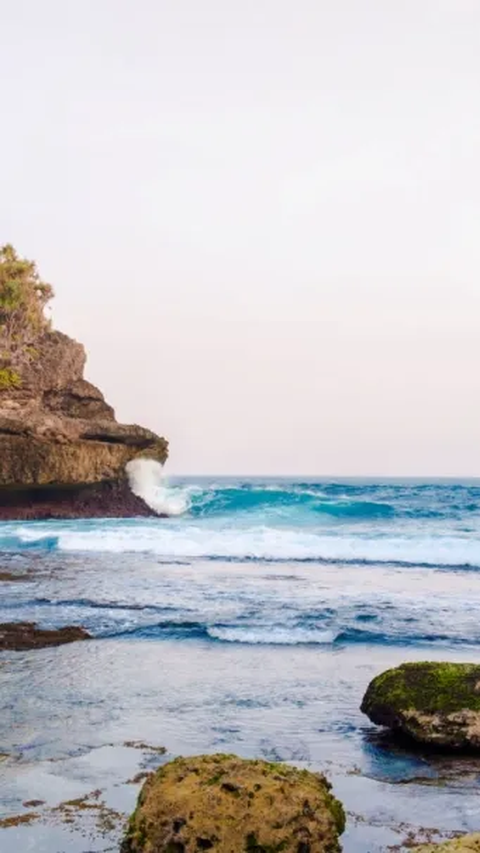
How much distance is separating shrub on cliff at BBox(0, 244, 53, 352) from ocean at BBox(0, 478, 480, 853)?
15.7m

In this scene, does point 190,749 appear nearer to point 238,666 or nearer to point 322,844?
point 322,844

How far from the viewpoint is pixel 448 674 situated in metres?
7.27

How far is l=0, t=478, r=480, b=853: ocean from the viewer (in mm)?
5410

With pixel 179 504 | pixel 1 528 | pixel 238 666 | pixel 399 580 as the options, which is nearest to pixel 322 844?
pixel 238 666

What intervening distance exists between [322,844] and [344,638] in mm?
8083

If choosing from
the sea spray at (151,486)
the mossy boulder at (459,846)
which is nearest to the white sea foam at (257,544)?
the sea spray at (151,486)

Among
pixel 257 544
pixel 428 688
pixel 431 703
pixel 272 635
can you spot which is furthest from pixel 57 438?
pixel 431 703

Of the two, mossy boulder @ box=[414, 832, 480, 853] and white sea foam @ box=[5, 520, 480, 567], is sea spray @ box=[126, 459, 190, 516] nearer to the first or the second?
white sea foam @ box=[5, 520, 480, 567]

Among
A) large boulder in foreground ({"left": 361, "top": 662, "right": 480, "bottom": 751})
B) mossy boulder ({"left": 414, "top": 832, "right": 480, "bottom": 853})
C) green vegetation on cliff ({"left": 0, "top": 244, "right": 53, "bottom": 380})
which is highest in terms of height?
green vegetation on cliff ({"left": 0, "top": 244, "right": 53, "bottom": 380})

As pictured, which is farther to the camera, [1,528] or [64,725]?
[1,528]

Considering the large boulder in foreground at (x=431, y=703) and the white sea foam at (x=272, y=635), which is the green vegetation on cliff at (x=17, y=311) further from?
the large boulder in foreground at (x=431, y=703)

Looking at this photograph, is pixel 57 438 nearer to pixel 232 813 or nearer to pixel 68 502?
pixel 68 502

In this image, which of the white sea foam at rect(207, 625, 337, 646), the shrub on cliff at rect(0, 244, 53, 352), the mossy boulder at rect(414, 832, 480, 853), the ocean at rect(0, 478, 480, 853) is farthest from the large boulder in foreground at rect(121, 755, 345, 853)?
the shrub on cliff at rect(0, 244, 53, 352)

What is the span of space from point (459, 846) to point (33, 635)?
350 inches
